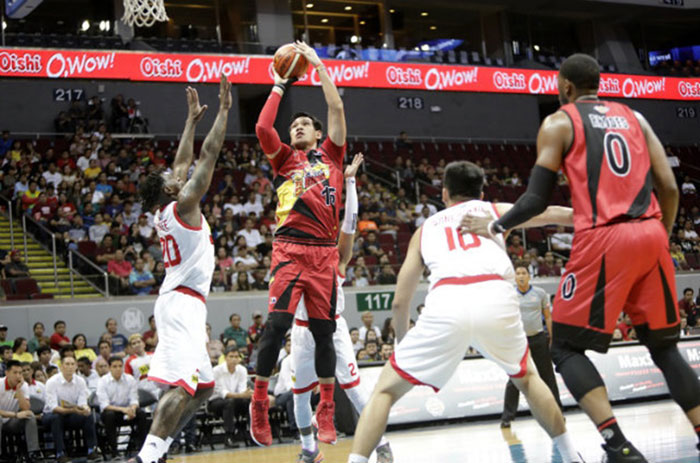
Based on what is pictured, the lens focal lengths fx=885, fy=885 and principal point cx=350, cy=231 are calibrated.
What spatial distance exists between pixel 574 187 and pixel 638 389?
10776 millimetres

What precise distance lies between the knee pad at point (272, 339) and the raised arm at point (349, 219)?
95cm

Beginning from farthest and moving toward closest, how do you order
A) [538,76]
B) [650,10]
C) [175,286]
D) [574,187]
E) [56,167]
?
1. [650,10]
2. [538,76]
3. [56,167]
4. [175,286]
5. [574,187]

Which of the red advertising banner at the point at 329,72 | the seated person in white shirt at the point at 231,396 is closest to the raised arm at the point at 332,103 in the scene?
the seated person in white shirt at the point at 231,396

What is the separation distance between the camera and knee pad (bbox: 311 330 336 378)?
271 inches

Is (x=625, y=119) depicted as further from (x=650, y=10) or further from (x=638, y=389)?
(x=650, y=10)

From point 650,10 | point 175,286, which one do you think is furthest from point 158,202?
point 650,10

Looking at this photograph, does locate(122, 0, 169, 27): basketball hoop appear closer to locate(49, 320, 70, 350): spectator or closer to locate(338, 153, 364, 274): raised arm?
locate(49, 320, 70, 350): spectator

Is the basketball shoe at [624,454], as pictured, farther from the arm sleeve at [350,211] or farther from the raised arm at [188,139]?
the raised arm at [188,139]

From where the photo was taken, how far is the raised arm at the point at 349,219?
24.3 ft

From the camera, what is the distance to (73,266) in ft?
54.4

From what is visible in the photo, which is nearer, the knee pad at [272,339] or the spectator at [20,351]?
the knee pad at [272,339]

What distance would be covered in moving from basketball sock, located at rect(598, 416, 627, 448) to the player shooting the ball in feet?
8.91

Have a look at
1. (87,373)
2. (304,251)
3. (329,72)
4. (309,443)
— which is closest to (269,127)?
(304,251)

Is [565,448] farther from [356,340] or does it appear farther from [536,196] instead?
[356,340]
